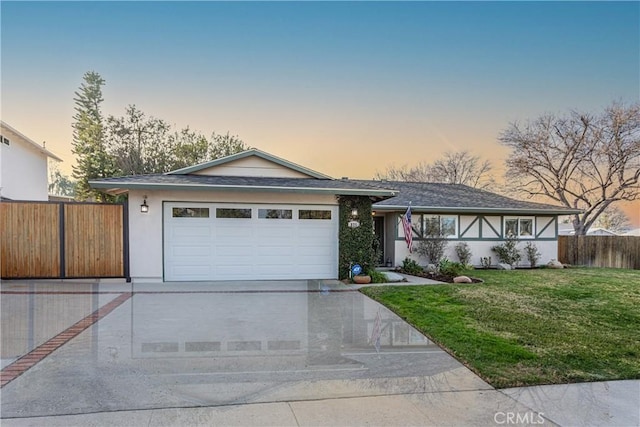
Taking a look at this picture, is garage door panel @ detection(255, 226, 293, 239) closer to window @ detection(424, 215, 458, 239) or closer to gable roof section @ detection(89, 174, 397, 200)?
gable roof section @ detection(89, 174, 397, 200)

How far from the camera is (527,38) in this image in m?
11.1

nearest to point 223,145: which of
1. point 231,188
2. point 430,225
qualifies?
point 430,225

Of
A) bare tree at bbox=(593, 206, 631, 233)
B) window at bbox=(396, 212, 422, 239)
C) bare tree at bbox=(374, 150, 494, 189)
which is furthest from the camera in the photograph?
bare tree at bbox=(593, 206, 631, 233)

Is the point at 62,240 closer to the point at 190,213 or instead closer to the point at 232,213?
the point at 190,213

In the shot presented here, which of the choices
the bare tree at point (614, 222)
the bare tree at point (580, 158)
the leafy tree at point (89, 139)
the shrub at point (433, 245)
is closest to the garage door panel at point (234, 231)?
the shrub at point (433, 245)

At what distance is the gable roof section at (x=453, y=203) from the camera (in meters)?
13.8

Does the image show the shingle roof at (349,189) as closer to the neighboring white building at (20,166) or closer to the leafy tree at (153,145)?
the neighboring white building at (20,166)

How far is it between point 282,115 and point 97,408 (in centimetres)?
1301

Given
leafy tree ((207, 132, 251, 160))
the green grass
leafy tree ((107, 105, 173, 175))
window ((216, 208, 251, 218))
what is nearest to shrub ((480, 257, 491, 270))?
the green grass

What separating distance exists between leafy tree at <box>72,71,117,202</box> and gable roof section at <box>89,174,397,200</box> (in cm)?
2181

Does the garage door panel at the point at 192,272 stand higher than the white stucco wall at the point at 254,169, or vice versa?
the white stucco wall at the point at 254,169

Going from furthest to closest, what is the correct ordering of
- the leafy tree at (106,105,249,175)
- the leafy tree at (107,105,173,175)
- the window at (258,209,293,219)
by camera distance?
the leafy tree at (106,105,249,175), the leafy tree at (107,105,173,175), the window at (258,209,293,219)

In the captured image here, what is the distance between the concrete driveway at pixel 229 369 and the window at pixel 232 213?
3.42 meters

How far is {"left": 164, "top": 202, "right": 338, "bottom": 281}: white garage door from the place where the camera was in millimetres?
9961
